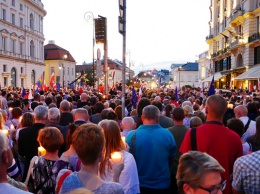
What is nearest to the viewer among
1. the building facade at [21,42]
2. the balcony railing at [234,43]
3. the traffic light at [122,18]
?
the traffic light at [122,18]

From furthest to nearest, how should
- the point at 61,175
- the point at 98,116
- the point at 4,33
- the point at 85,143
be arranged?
1. the point at 4,33
2. the point at 98,116
3. the point at 61,175
4. the point at 85,143

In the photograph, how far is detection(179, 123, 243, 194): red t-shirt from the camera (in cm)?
428

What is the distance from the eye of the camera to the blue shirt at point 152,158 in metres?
5.09

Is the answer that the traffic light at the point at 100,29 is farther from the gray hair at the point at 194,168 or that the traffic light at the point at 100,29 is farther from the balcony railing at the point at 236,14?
the balcony railing at the point at 236,14

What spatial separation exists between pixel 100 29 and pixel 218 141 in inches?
505

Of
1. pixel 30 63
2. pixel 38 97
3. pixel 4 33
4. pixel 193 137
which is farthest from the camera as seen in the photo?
pixel 30 63

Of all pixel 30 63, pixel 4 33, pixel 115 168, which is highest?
pixel 4 33

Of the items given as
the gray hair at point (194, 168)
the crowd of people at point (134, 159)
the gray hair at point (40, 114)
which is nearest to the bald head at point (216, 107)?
the crowd of people at point (134, 159)

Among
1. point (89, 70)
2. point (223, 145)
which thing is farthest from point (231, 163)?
point (89, 70)

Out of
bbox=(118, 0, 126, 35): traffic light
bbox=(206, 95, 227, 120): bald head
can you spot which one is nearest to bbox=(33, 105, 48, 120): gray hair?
bbox=(206, 95, 227, 120): bald head

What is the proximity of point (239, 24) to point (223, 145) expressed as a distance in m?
43.7

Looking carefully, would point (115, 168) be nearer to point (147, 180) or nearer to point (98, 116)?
point (147, 180)

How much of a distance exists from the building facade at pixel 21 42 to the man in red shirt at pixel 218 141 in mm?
55991

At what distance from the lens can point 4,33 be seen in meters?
58.2
